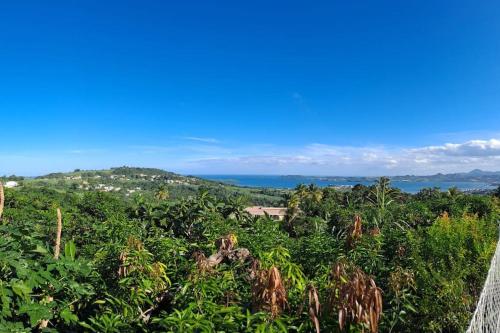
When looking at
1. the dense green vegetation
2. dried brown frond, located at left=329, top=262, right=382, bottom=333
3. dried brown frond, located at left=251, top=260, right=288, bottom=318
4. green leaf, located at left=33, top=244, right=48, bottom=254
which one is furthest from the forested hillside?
dried brown frond, located at left=329, top=262, right=382, bottom=333

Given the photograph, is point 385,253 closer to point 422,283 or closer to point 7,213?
point 422,283

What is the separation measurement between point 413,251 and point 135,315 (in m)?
2.75

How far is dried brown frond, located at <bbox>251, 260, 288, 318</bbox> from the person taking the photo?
2105mm

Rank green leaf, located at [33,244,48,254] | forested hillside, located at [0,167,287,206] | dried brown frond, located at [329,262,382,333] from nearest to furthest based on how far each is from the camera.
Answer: dried brown frond, located at [329,262,382,333] → green leaf, located at [33,244,48,254] → forested hillside, located at [0,167,287,206]

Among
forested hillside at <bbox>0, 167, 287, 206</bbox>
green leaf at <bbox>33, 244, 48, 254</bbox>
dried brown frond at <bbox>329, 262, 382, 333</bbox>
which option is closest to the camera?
dried brown frond at <bbox>329, 262, 382, 333</bbox>

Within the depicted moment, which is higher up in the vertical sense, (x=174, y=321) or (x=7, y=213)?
(x=174, y=321)

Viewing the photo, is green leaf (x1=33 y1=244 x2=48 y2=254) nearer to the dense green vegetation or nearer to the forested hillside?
the dense green vegetation

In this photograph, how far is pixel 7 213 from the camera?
16500mm

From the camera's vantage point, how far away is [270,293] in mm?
2119

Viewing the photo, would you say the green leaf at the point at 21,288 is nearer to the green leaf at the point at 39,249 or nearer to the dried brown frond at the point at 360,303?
the green leaf at the point at 39,249

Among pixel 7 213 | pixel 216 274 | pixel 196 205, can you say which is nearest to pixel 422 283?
pixel 216 274

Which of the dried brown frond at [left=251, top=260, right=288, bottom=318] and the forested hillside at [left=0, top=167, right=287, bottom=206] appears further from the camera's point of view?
the forested hillside at [left=0, top=167, right=287, bottom=206]

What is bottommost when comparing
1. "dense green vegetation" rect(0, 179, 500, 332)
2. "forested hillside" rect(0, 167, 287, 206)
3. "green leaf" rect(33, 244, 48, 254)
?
"forested hillside" rect(0, 167, 287, 206)

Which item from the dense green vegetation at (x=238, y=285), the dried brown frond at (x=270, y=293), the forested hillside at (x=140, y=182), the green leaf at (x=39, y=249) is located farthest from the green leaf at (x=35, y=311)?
the forested hillside at (x=140, y=182)
